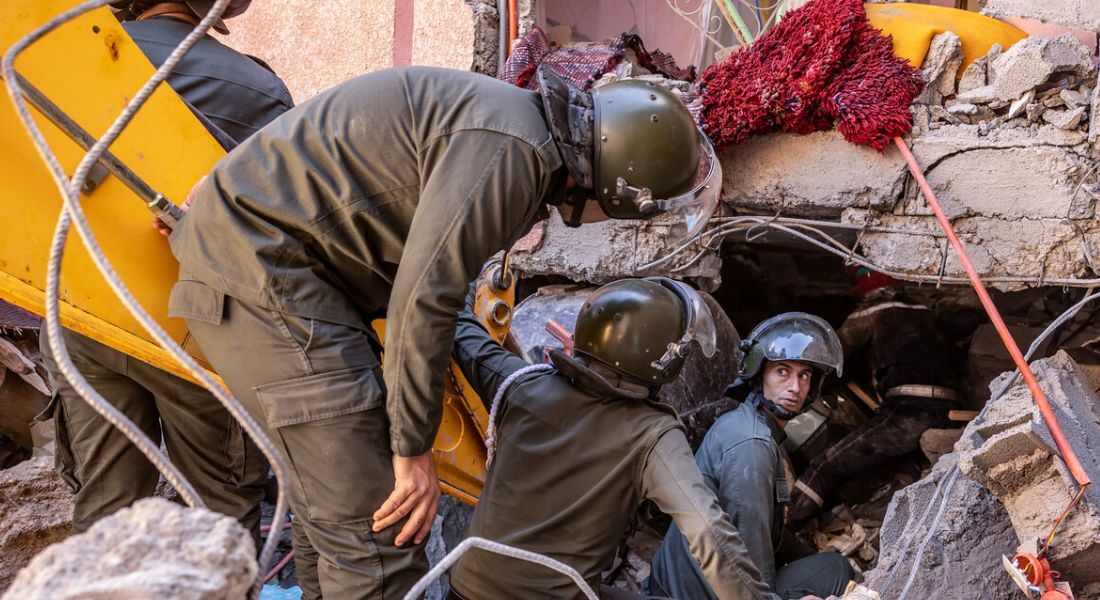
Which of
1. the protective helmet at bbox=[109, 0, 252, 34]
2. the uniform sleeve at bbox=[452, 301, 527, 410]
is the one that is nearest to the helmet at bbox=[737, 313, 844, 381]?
the uniform sleeve at bbox=[452, 301, 527, 410]

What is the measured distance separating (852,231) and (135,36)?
3069 mm

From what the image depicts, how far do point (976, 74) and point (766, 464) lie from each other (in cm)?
192

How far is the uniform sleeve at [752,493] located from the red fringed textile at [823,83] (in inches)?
56.4

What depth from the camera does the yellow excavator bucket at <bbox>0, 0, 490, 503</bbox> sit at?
2.24 meters

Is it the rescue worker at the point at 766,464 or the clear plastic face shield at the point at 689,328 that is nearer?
the clear plastic face shield at the point at 689,328

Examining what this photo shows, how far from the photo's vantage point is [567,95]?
2.36 metres

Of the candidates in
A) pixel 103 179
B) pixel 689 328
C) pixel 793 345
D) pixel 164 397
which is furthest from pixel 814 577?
pixel 103 179

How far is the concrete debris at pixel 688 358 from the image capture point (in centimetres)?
442

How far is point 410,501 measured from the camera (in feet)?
7.41

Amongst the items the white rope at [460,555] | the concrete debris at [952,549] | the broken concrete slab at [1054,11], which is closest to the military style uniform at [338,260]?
the white rope at [460,555]

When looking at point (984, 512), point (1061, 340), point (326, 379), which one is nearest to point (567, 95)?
point (326, 379)

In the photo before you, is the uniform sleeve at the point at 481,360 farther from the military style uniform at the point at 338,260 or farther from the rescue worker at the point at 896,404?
the rescue worker at the point at 896,404

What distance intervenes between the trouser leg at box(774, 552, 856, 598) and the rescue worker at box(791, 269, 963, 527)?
Answer: 1.02 m

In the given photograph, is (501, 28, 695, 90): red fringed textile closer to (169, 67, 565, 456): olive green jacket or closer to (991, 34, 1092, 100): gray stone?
(991, 34, 1092, 100): gray stone
